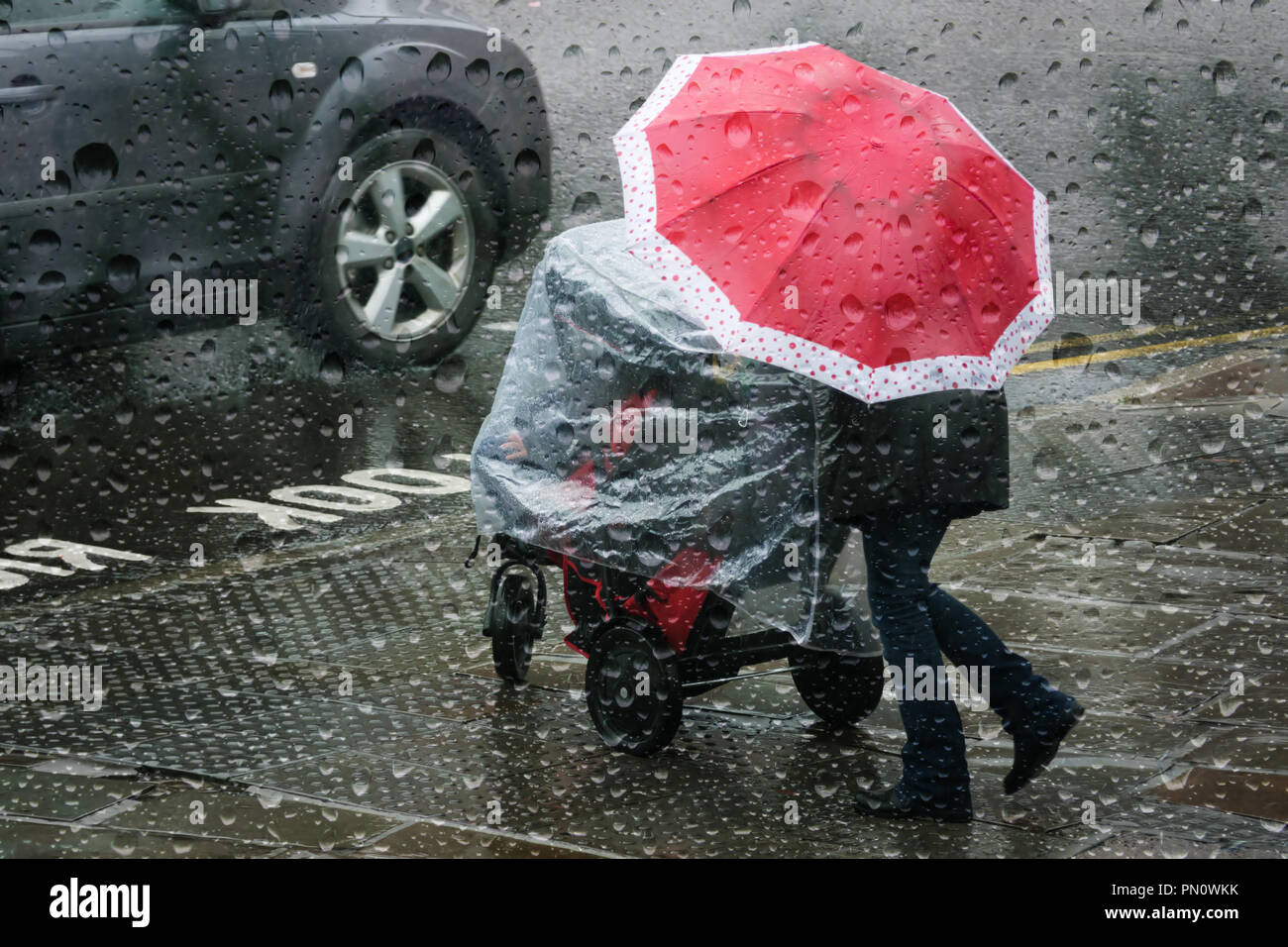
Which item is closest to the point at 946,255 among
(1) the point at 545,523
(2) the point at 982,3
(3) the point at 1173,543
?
(1) the point at 545,523

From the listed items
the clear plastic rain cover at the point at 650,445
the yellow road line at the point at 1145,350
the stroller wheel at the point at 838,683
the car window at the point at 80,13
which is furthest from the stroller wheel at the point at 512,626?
the yellow road line at the point at 1145,350

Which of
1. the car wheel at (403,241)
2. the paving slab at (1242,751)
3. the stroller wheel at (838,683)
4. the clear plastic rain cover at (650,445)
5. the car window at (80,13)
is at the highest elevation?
the car window at (80,13)

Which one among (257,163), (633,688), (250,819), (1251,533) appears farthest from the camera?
(257,163)

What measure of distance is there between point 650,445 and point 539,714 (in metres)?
0.84

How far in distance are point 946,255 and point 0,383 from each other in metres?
4.38

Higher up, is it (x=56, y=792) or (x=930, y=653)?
(x=930, y=653)

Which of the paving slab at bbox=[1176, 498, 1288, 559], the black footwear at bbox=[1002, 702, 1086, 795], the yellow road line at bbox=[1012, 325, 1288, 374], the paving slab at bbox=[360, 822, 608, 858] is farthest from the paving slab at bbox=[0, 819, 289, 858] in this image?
the yellow road line at bbox=[1012, 325, 1288, 374]

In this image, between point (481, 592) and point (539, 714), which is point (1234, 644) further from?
point (481, 592)

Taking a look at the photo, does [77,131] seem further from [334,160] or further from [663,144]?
[663,144]

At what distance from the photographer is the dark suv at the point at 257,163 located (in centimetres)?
502

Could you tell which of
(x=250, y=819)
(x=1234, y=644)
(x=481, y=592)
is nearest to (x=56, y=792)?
(x=250, y=819)

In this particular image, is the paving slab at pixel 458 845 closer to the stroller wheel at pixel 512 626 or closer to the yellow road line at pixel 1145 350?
the stroller wheel at pixel 512 626

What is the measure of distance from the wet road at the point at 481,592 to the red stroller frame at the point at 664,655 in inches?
4.0

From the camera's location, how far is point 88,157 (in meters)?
5.01
